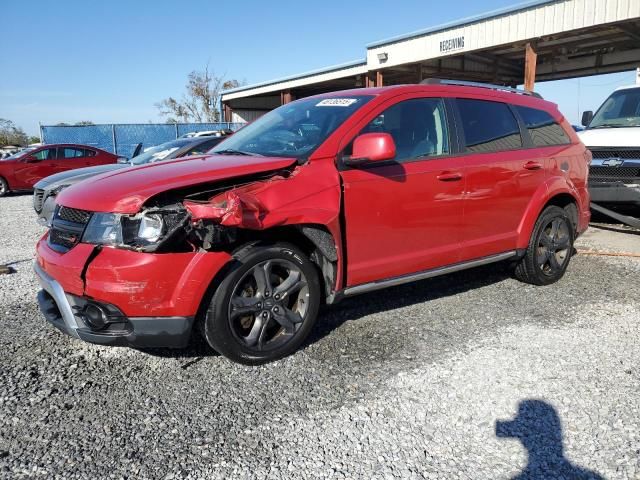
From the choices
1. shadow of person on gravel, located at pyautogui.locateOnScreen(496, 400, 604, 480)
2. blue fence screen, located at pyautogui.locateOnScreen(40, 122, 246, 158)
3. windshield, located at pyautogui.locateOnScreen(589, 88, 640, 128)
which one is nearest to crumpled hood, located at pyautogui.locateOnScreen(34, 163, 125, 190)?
shadow of person on gravel, located at pyautogui.locateOnScreen(496, 400, 604, 480)

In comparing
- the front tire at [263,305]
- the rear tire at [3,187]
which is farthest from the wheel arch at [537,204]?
the rear tire at [3,187]

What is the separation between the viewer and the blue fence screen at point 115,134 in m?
22.8

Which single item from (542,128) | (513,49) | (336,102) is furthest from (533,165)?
(513,49)

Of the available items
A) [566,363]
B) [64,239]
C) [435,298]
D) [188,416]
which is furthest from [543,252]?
[64,239]

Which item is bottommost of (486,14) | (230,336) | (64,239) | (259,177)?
(230,336)

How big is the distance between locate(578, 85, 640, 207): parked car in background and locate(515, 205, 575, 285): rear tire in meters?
2.41

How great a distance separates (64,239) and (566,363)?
131 inches

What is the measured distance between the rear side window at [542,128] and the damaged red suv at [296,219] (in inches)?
1.4

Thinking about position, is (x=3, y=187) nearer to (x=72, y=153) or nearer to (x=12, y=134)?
(x=72, y=153)

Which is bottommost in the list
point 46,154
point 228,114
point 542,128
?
point 46,154

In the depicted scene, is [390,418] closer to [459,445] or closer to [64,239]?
[459,445]

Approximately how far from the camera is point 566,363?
3295 millimetres

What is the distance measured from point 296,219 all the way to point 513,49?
59.4 ft

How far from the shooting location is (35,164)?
1487 centimetres
